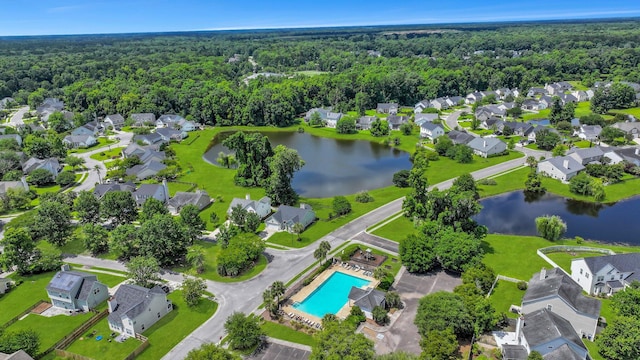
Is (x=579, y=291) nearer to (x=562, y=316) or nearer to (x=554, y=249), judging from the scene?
(x=562, y=316)

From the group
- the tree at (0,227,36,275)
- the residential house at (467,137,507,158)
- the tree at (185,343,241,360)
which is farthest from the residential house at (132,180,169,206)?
the residential house at (467,137,507,158)

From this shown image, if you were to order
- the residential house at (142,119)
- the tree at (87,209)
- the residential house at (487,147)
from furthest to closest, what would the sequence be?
the residential house at (142,119)
the residential house at (487,147)
the tree at (87,209)

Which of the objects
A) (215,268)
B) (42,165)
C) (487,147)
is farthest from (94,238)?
(487,147)

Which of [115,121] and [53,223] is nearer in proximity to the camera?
[53,223]

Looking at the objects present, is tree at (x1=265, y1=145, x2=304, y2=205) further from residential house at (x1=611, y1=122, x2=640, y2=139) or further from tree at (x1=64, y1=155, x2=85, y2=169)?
residential house at (x1=611, y1=122, x2=640, y2=139)

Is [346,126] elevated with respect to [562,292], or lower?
lower

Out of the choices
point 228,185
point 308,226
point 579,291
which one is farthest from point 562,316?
point 228,185

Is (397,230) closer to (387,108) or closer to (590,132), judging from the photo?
(590,132)

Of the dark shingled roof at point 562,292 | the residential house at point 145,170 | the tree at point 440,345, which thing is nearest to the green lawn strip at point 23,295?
the residential house at point 145,170

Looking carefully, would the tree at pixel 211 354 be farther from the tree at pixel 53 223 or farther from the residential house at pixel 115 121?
the residential house at pixel 115 121
